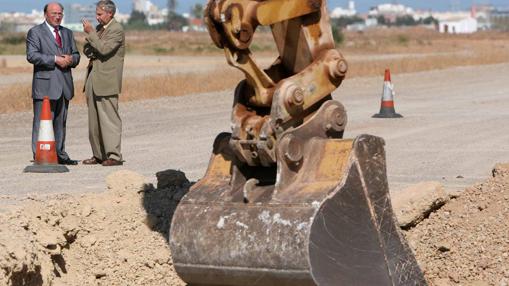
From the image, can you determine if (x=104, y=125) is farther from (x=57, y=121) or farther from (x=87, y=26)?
(x=87, y=26)

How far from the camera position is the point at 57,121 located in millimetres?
14773

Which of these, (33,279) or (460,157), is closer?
(33,279)

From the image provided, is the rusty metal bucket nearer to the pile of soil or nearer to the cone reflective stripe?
the pile of soil

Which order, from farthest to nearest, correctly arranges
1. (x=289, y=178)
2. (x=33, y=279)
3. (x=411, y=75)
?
(x=411, y=75), (x=33, y=279), (x=289, y=178)

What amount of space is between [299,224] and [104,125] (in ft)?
26.0

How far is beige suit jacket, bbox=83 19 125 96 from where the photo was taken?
47.2 ft

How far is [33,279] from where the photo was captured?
8.34 meters

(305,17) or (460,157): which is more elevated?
(305,17)

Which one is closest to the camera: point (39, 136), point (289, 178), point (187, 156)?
point (289, 178)

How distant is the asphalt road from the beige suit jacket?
91cm

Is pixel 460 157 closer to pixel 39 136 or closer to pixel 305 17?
pixel 39 136

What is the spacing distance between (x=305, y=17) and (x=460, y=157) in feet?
25.7

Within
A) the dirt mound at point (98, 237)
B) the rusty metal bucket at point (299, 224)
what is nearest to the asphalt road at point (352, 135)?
the dirt mound at point (98, 237)

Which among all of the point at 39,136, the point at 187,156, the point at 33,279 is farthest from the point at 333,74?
the point at 187,156
